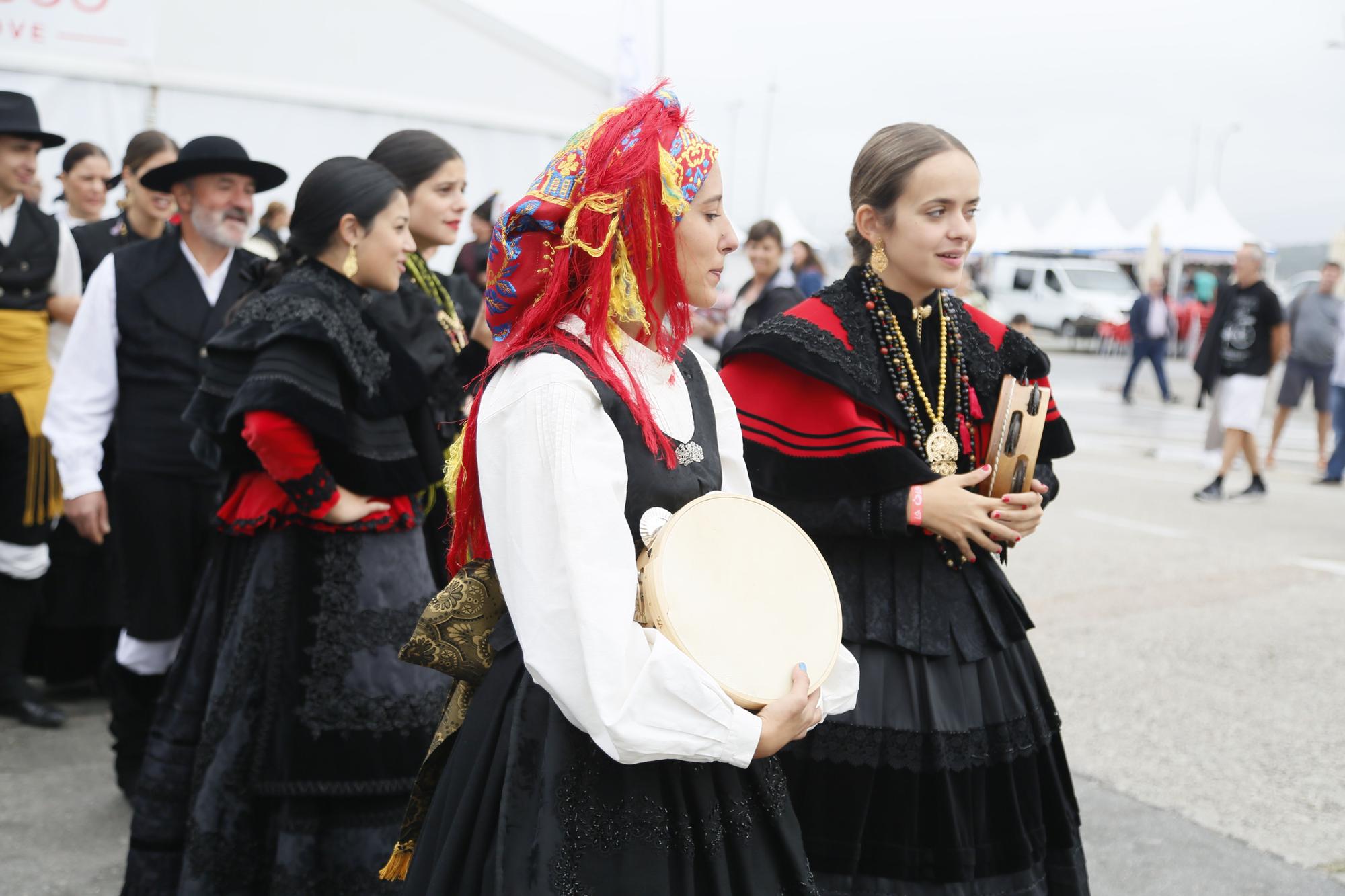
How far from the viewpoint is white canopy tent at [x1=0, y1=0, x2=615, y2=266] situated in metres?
8.61

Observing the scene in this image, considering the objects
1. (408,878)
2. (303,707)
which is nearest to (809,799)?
(408,878)

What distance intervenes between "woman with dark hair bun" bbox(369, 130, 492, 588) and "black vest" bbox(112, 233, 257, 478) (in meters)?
0.54

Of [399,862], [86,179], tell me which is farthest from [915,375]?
[86,179]

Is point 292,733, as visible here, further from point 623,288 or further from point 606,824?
point 623,288

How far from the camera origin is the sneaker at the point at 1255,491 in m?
10.1

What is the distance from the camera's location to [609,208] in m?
1.81

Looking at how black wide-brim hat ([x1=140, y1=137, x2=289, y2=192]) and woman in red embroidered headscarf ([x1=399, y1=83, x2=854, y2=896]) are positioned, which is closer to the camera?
woman in red embroidered headscarf ([x1=399, y1=83, x2=854, y2=896])

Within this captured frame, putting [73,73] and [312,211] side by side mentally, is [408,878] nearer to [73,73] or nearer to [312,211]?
[312,211]

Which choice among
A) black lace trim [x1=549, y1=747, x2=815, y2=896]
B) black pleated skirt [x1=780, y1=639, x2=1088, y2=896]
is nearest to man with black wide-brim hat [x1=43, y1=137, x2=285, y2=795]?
black pleated skirt [x1=780, y1=639, x2=1088, y2=896]

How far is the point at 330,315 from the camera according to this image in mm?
3100

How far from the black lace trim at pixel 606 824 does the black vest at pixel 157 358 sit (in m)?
2.40

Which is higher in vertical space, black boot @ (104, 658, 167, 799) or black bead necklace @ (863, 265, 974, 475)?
black bead necklace @ (863, 265, 974, 475)

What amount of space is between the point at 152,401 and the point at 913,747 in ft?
8.17

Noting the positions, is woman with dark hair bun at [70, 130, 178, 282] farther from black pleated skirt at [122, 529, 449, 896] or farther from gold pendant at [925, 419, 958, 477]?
gold pendant at [925, 419, 958, 477]
